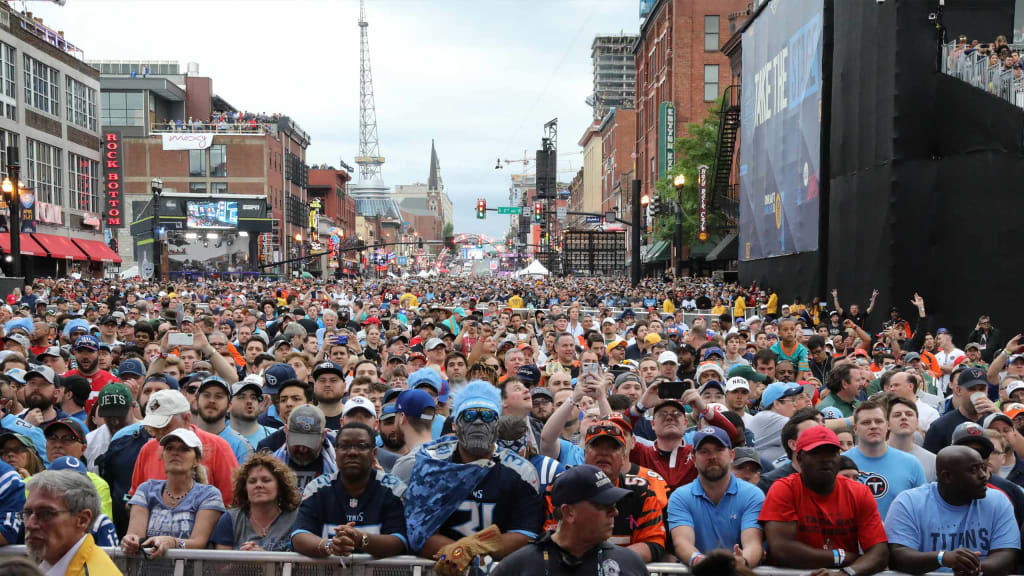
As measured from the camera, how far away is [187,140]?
285ft

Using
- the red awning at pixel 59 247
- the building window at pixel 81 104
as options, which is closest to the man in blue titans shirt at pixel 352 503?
the red awning at pixel 59 247

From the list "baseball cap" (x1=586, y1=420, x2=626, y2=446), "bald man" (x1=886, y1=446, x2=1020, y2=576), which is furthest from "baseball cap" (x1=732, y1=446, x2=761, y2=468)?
"baseball cap" (x1=586, y1=420, x2=626, y2=446)

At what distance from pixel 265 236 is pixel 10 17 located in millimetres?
37111

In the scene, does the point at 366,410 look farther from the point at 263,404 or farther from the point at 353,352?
the point at 353,352

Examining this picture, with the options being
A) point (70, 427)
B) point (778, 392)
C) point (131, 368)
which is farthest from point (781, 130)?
point (70, 427)

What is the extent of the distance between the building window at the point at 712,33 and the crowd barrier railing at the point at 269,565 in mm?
69062

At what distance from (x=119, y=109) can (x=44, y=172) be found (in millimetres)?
37622

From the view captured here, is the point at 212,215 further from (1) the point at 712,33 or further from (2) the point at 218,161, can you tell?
(1) the point at 712,33

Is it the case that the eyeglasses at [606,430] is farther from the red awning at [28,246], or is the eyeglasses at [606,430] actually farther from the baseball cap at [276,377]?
the red awning at [28,246]

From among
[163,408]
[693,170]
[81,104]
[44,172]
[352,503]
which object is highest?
[81,104]

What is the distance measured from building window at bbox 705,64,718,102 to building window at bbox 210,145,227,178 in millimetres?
45971

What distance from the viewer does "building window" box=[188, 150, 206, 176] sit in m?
88.3

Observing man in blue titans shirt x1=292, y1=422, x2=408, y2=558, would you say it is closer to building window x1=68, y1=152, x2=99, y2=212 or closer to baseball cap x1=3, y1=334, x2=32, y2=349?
baseball cap x1=3, y1=334, x2=32, y2=349

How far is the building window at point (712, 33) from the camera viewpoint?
69375 mm
